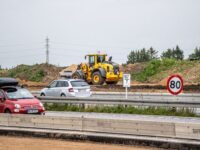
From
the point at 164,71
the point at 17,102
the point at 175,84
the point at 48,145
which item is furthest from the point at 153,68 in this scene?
the point at 48,145

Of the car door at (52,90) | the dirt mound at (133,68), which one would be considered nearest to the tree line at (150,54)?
the dirt mound at (133,68)

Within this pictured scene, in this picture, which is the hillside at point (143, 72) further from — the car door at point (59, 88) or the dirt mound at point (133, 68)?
the car door at point (59, 88)

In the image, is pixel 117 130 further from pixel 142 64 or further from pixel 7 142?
pixel 142 64

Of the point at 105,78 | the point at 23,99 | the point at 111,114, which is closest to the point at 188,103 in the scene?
the point at 111,114

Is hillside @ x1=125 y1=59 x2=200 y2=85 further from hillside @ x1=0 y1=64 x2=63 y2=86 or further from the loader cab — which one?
hillside @ x1=0 y1=64 x2=63 y2=86

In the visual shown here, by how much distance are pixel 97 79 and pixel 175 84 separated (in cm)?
2186

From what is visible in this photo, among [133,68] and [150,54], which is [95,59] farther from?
[150,54]

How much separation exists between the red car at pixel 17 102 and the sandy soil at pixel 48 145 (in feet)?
12.0

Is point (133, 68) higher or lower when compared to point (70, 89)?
higher

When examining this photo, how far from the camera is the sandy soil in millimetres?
12742

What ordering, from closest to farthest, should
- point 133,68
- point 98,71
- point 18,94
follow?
point 18,94 < point 98,71 < point 133,68

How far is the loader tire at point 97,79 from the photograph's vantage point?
40.9 meters

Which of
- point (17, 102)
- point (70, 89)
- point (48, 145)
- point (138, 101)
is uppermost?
point (70, 89)

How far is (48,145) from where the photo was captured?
13453 mm
